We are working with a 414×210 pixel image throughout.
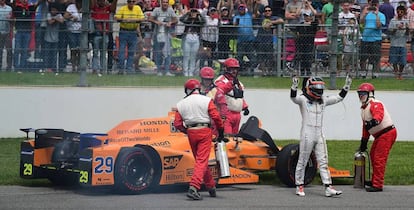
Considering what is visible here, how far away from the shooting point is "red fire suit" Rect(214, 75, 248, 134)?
13508mm

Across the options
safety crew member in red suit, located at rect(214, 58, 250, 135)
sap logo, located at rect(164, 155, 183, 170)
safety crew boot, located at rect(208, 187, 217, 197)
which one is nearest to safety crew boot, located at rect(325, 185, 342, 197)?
safety crew boot, located at rect(208, 187, 217, 197)

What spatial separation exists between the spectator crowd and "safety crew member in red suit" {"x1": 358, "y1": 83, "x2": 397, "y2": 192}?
449 centimetres

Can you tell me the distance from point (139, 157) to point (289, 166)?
2.16 metres

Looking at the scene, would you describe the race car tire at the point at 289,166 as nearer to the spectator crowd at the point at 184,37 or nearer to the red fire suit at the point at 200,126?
the red fire suit at the point at 200,126

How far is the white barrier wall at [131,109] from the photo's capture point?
16.2 m

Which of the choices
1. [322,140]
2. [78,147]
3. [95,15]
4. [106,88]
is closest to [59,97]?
[106,88]

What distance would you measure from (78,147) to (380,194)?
386 centimetres

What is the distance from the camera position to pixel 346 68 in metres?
17.3

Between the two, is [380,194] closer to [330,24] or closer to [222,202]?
[222,202]

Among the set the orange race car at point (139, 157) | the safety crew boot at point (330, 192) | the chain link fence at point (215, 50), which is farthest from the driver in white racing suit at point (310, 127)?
the chain link fence at point (215, 50)

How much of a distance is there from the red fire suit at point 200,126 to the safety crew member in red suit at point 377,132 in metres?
2.24

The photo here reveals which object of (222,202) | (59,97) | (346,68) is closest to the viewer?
(222,202)

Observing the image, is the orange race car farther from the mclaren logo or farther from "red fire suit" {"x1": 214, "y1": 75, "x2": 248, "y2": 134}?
"red fire suit" {"x1": 214, "y1": 75, "x2": 248, "y2": 134}

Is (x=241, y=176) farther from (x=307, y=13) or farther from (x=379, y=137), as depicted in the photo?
(x=307, y=13)
